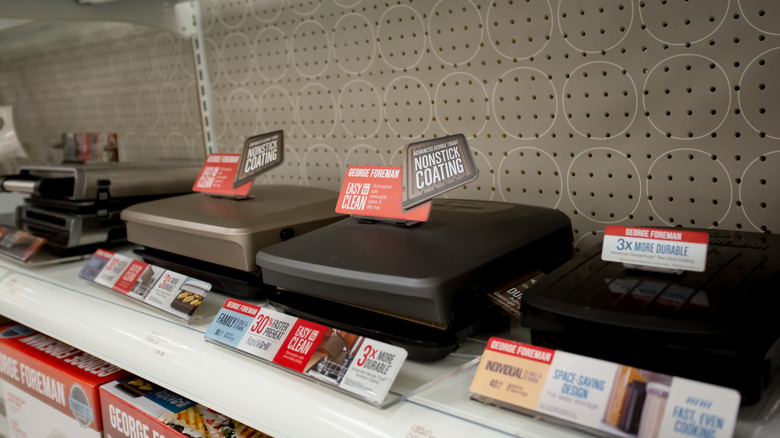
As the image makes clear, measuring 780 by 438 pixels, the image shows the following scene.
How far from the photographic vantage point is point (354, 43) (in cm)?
118

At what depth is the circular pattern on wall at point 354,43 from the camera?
1157 millimetres

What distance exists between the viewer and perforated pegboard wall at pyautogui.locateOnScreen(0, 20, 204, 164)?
5.31ft

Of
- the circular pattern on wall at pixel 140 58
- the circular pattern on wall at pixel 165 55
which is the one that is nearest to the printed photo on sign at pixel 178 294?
the circular pattern on wall at pixel 165 55

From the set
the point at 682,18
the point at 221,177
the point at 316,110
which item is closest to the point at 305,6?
the point at 316,110

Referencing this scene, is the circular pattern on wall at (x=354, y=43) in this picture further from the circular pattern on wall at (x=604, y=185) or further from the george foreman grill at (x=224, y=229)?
the circular pattern on wall at (x=604, y=185)

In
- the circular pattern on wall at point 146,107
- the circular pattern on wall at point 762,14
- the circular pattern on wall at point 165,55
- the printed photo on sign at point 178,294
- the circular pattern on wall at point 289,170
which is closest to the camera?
the circular pattern on wall at point 762,14

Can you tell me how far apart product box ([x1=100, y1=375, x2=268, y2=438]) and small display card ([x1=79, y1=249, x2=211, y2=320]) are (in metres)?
0.15

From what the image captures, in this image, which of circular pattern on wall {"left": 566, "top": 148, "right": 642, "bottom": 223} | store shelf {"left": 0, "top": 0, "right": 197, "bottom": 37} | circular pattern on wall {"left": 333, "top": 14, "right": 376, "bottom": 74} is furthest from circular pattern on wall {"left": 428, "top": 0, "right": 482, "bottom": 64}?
store shelf {"left": 0, "top": 0, "right": 197, "bottom": 37}

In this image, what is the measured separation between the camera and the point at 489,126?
101 cm

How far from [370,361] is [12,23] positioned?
1.56 metres

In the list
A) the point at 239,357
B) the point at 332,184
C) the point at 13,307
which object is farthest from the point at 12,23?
→ the point at 239,357

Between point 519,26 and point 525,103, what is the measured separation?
13 cm

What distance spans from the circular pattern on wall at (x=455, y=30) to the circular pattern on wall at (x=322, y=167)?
14.5 inches

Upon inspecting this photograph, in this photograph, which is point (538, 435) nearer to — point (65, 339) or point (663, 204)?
point (663, 204)
